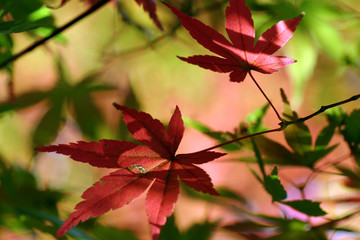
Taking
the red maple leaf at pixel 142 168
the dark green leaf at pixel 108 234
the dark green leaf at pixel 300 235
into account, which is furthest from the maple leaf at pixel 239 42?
the dark green leaf at pixel 108 234

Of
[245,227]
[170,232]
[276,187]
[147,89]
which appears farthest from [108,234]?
[147,89]

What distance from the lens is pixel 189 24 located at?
383 mm

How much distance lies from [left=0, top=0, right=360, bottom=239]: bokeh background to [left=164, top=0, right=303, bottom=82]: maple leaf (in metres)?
0.44

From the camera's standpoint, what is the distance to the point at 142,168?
40 cm

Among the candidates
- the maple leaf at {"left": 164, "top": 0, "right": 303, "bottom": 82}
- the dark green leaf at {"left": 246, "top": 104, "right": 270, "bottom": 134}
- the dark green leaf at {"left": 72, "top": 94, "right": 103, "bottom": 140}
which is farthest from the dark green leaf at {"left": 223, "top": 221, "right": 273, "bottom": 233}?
the dark green leaf at {"left": 72, "top": 94, "right": 103, "bottom": 140}

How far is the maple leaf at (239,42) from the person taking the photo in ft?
1.28

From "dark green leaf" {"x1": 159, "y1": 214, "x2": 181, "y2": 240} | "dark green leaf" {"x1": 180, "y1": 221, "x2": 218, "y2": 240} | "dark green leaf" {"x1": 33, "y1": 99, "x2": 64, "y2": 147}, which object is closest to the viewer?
"dark green leaf" {"x1": 159, "y1": 214, "x2": 181, "y2": 240}

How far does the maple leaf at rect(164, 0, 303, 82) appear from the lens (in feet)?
1.28

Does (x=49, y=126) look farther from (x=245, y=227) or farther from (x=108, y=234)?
(x=245, y=227)

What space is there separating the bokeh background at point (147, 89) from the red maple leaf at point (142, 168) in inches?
18.4

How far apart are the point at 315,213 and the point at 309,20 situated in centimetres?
58

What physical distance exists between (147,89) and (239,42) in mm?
886

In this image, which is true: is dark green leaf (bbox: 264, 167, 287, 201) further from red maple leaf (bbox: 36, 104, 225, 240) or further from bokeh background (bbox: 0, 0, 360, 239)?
bokeh background (bbox: 0, 0, 360, 239)

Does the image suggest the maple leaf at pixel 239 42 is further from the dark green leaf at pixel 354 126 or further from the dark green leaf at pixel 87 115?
the dark green leaf at pixel 87 115
